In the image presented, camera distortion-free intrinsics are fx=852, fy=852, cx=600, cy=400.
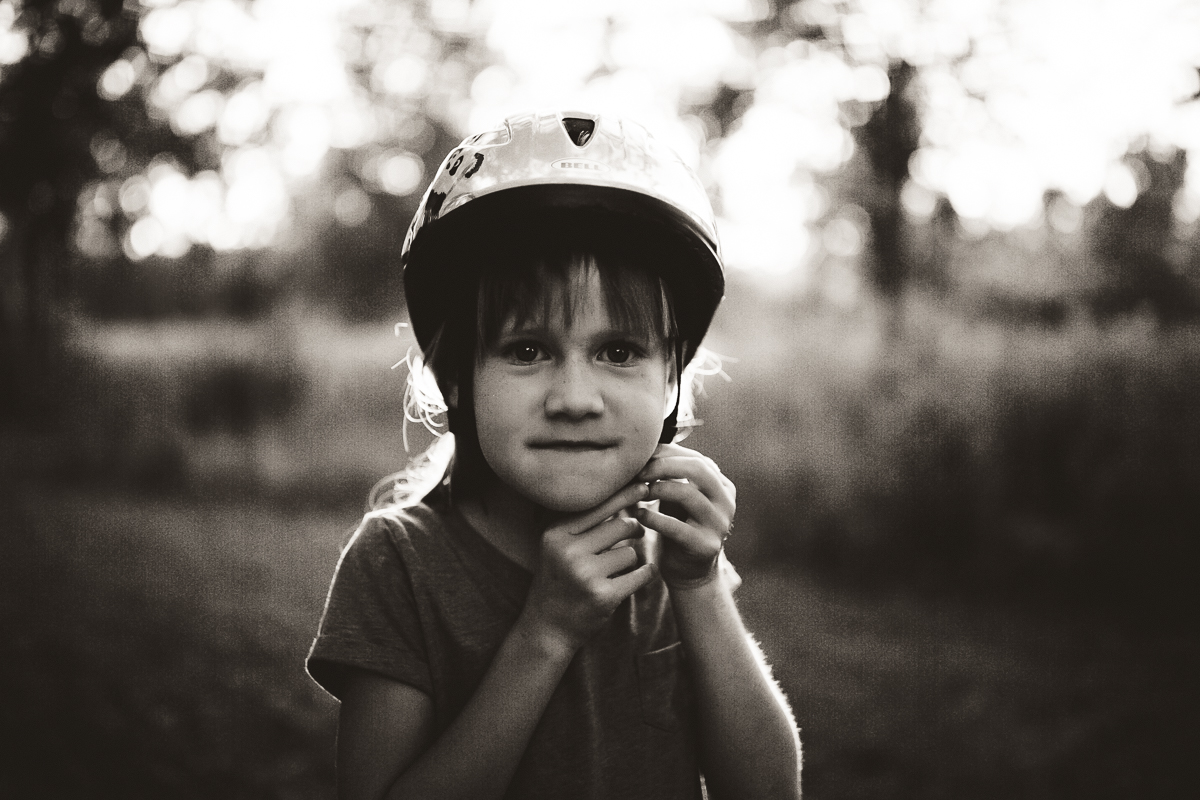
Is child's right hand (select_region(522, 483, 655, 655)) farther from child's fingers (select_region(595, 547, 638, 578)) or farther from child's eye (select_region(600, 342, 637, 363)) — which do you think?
child's eye (select_region(600, 342, 637, 363))

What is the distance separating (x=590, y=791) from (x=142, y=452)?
9.81 m

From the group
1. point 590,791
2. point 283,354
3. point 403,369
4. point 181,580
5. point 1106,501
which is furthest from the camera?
point 403,369

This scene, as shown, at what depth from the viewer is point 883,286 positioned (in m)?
8.59

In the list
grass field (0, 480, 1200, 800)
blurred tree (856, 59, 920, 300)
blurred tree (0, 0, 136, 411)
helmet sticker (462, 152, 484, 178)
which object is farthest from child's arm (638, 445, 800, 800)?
Result: blurred tree (0, 0, 136, 411)

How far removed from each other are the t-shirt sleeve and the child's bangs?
1.35 ft

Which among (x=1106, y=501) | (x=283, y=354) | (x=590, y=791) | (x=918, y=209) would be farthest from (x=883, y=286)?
(x=590, y=791)

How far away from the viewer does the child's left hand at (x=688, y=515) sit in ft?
4.68

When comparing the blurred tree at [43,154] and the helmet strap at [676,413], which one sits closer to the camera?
the helmet strap at [676,413]

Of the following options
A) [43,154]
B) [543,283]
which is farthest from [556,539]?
[43,154]

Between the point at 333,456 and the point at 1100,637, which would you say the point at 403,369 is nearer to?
the point at 333,456

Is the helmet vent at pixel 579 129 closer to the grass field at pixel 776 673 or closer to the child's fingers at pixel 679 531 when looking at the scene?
the child's fingers at pixel 679 531

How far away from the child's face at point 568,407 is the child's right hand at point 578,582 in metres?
0.05

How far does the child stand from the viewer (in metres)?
1.36

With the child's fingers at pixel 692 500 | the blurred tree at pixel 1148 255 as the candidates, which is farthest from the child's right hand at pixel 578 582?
the blurred tree at pixel 1148 255
